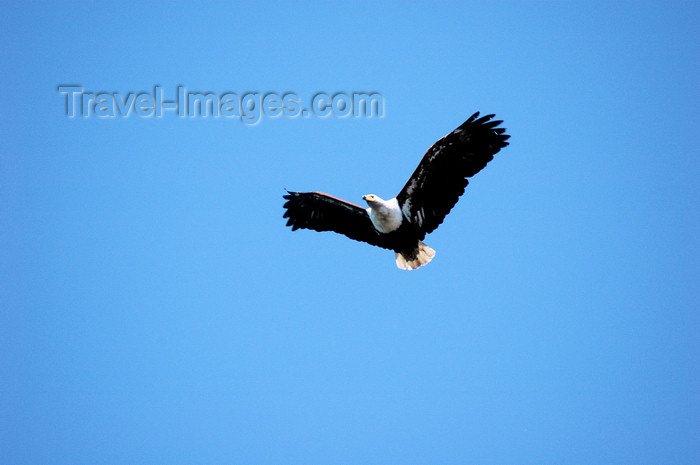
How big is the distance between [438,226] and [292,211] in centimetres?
255

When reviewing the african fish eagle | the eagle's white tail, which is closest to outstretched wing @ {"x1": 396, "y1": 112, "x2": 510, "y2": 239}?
the african fish eagle

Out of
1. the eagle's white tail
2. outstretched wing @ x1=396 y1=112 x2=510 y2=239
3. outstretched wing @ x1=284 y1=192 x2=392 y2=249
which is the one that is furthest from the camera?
the eagle's white tail

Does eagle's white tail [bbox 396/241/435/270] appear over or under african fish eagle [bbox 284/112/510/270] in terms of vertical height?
under

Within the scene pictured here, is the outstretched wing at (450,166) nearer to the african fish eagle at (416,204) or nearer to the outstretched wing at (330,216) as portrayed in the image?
the african fish eagle at (416,204)

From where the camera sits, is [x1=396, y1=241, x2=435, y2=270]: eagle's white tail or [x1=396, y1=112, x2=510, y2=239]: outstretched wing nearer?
[x1=396, y1=112, x2=510, y2=239]: outstretched wing

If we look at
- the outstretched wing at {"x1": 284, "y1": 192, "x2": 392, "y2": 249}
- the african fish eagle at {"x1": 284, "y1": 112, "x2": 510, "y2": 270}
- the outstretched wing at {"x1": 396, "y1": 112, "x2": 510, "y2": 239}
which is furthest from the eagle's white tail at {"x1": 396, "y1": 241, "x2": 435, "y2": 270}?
the outstretched wing at {"x1": 396, "y1": 112, "x2": 510, "y2": 239}

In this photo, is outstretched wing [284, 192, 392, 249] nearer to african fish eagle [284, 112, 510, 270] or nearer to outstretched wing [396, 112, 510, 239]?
african fish eagle [284, 112, 510, 270]

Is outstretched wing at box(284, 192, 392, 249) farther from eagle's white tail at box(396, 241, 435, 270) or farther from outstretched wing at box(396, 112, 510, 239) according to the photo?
outstretched wing at box(396, 112, 510, 239)

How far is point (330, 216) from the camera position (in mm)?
14672

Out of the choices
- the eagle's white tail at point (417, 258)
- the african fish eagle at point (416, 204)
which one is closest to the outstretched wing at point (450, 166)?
the african fish eagle at point (416, 204)

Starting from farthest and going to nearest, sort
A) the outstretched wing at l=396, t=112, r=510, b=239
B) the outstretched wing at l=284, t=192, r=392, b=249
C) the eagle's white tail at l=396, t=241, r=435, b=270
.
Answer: the eagle's white tail at l=396, t=241, r=435, b=270 → the outstretched wing at l=284, t=192, r=392, b=249 → the outstretched wing at l=396, t=112, r=510, b=239

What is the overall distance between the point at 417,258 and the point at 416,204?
1220 millimetres

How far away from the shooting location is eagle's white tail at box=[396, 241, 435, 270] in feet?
48.0

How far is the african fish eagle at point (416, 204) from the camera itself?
1326 cm
